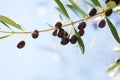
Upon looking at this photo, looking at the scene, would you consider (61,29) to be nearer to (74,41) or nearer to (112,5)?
(74,41)

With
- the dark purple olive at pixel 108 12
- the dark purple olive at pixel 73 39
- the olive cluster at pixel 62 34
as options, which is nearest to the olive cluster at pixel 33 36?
the olive cluster at pixel 62 34

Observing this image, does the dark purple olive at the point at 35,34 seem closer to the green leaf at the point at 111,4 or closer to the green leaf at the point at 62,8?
the green leaf at the point at 62,8

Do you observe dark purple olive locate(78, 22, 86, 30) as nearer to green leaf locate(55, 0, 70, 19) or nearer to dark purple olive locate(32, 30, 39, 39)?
green leaf locate(55, 0, 70, 19)

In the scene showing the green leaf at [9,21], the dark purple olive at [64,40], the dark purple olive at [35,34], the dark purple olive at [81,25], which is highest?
the green leaf at [9,21]

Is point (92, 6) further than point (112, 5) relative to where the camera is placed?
→ Yes

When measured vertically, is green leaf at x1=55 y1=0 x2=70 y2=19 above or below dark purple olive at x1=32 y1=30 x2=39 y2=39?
above

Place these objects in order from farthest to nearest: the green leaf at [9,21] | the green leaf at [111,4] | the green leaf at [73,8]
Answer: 1. the green leaf at [73,8]
2. the green leaf at [9,21]
3. the green leaf at [111,4]

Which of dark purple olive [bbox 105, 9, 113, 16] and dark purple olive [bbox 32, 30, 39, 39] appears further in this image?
dark purple olive [bbox 32, 30, 39, 39]

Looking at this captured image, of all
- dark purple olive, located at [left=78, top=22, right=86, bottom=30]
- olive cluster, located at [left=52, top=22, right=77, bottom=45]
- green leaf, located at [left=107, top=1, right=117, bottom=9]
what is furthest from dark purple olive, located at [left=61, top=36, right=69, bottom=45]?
green leaf, located at [left=107, top=1, right=117, bottom=9]

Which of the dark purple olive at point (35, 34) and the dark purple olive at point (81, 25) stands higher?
the dark purple olive at point (35, 34)

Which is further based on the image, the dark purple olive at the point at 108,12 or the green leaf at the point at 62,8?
the green leaf at the point at 62,8

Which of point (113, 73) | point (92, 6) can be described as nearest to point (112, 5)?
point (92, 6)
